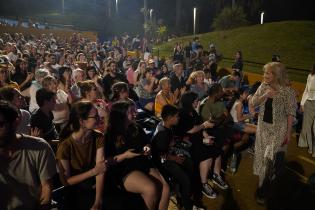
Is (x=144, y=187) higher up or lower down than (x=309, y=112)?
lower down

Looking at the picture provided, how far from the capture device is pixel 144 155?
14.3 ft

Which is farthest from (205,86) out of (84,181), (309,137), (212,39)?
(212,39)

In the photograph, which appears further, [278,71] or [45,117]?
[278,71]

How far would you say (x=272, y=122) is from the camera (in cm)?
518

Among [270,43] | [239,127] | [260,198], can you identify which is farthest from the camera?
[270,43]

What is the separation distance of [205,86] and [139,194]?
4.84 metres

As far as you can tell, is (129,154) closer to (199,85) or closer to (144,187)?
(144,187)

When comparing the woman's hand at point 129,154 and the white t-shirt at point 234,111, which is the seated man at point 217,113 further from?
the woman's hand at point 129,154

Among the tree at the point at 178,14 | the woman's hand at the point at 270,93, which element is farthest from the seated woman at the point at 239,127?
the tree at the point at 178,14

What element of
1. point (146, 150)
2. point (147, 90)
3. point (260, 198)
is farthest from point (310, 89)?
point (146, 150)

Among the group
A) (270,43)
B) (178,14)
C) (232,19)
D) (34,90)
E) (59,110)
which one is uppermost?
(178,14)

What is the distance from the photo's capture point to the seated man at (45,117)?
4531mm

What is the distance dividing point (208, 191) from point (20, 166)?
3.57 m

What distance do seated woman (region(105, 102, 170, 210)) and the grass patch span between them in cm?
1955
